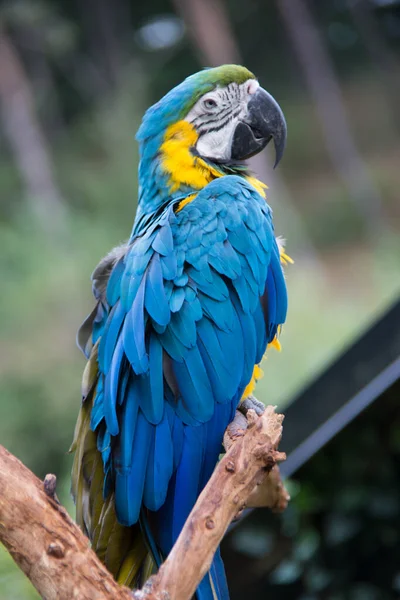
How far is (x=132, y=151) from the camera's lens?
6.60m

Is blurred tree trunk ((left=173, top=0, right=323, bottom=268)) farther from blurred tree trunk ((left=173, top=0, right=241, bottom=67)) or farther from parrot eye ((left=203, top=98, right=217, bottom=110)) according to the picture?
parrot eye ((left=203, top=98, right=217, bottom=110))

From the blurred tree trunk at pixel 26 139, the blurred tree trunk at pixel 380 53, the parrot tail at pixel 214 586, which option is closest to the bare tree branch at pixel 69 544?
the parrot tail at pixel 214 586

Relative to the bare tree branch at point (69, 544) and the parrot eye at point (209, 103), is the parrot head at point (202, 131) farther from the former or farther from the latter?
the bare tree branch at point (69, 544)

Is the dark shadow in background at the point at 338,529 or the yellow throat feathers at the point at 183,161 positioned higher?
the yellow throat feathers at the point at 183,161

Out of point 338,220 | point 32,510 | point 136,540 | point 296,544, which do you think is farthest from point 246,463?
point 338,220

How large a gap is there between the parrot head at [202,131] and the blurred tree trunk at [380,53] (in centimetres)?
529

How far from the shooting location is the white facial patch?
199cm

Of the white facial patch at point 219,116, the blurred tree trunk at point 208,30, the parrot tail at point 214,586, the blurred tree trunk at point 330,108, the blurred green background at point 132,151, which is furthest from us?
the blurred tree trunk at point 330,108

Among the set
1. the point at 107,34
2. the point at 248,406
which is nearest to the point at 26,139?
the point at 107,34

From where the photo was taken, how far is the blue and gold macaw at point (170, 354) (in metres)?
1.60

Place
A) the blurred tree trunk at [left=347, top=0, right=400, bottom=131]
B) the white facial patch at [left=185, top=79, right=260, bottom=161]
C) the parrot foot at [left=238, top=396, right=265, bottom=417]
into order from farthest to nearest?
the blurred tree trunk at [left=347, top=0, right=400, bottom=131] → the white facial patch at [left=185, top=79, right=260, bottom=161] → the parrot foot at [left=238, top=396, right=265, bottom=417]

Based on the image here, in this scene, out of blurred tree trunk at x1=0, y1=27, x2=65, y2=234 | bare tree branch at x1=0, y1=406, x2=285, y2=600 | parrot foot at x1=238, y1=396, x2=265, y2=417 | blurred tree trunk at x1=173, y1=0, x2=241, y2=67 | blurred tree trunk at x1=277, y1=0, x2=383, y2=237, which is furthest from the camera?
blurred tree trunk at x1=277, y1=0, x2=383, y2=237

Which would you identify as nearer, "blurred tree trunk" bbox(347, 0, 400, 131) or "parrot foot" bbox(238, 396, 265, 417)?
→ "parrot foot" bbox(238, 396, 265, 417)

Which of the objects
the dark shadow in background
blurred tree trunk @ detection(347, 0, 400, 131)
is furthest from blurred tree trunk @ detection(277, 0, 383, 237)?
the dark shadow in background
